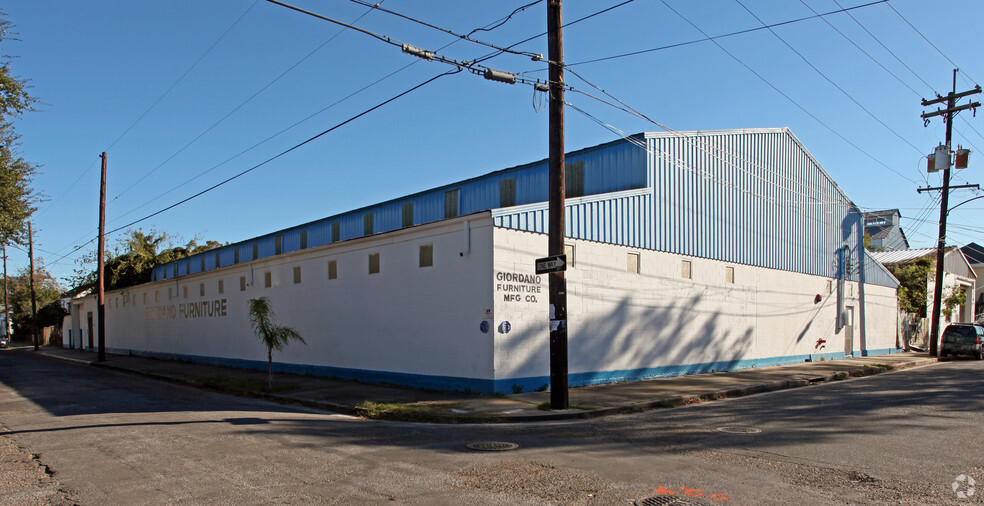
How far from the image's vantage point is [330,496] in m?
6.46

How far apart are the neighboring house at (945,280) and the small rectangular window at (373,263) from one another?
29.5 metres

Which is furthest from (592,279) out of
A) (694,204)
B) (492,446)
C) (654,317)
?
(492,446)

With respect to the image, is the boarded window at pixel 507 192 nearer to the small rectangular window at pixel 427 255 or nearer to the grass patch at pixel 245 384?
the small rectangular window at pixel 427 255

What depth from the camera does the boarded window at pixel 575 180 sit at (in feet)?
68.7

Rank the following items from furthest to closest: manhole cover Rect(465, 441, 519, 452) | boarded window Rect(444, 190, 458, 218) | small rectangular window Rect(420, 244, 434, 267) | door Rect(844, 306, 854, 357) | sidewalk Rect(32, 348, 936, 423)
A: door Rect(844, 306, 854, 357) → boarded window Rect(444, 190, 458, 218) → small rectangular window Rect(420, 244, 434, 267) → sidewalk Rect(32, 348, 936, 423) → manhole cover Rect(465, 441, 519, 452)

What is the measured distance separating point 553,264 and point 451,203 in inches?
539

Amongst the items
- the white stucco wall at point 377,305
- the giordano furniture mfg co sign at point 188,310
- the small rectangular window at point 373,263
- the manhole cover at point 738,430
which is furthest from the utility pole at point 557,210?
the giordano furniture mfg co sign at point 188,310

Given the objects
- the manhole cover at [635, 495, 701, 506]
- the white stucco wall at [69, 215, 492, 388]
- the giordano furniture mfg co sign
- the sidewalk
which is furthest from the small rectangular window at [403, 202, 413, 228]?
the manhole cover at [635, 495, 701, 506]

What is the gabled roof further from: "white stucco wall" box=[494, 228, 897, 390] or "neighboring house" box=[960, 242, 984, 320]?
"white stucco wall" box=[494, 228, 897, 390]

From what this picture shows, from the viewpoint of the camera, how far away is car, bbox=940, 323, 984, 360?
101ft

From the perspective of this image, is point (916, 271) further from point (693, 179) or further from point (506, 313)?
point (506, 313)

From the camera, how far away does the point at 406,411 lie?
1249cm

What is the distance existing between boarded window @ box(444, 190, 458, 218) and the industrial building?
9cm

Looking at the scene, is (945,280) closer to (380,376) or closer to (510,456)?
(380,376)
